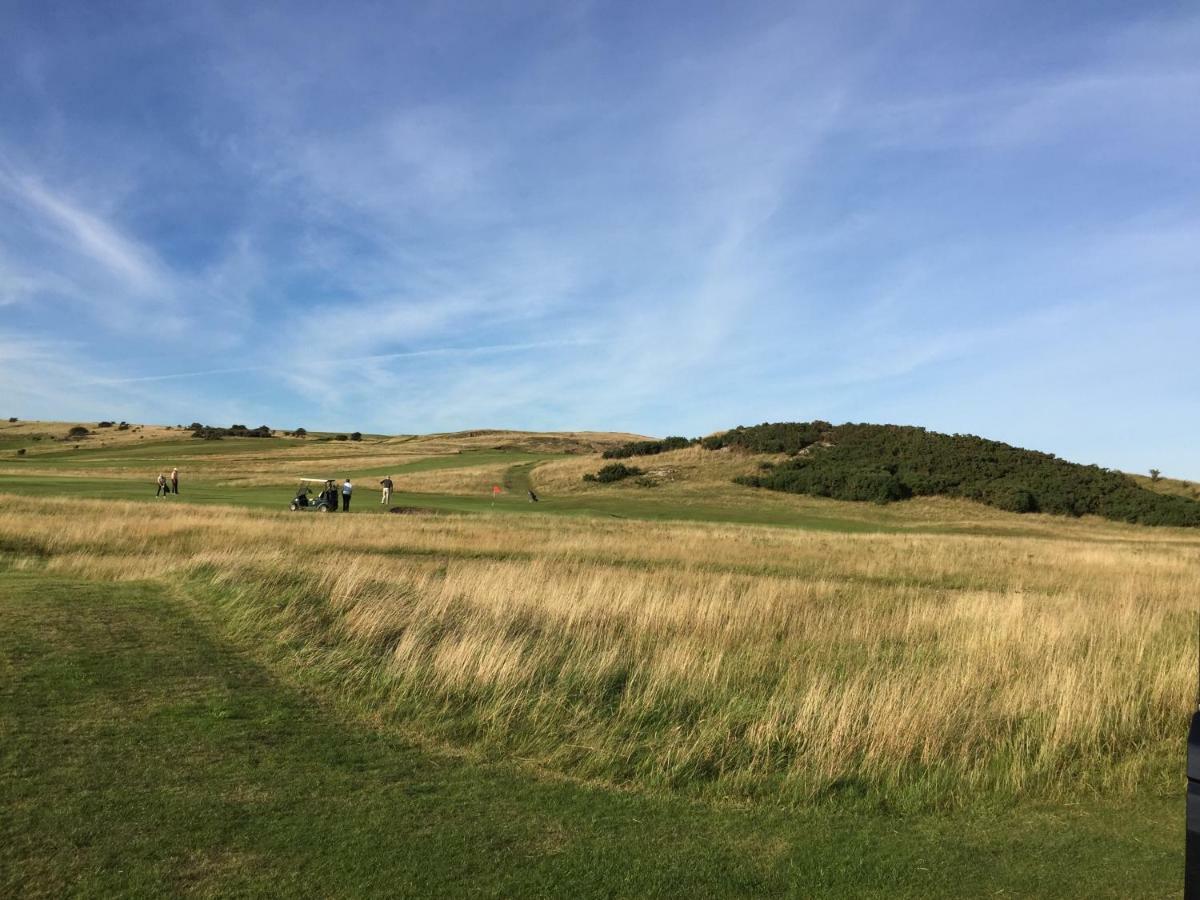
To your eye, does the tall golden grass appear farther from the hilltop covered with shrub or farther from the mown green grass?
the hilltop covered with shrub

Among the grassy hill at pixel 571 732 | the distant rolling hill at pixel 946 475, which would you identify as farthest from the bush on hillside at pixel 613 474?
the grassy hill at pixel 571 732

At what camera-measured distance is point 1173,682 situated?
35.8ft

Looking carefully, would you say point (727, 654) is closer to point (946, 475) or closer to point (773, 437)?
point (946, 475)

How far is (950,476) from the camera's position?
5769cm

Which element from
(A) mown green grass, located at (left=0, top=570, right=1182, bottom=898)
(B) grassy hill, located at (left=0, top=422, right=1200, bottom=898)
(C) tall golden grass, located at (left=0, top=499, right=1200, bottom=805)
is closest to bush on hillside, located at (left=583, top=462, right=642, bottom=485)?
(C) tall golden grass, located at (left=0, top=499, right=1200, bottom=805)

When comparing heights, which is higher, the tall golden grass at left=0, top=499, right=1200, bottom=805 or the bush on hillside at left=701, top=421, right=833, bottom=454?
the bush on hillside at left=701, top=421, right=833, bottom=454

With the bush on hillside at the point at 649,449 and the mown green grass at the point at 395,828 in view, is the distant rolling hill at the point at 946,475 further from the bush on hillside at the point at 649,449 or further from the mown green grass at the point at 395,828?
the mown green grass at the point at 395,828

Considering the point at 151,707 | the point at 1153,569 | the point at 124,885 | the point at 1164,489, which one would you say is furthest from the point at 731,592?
the point at 1164,489

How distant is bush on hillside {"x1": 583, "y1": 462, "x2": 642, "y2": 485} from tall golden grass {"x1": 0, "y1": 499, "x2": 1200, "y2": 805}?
1425 inches

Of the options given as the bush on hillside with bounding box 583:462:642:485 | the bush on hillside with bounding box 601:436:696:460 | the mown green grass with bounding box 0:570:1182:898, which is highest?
the bush on hillside with bounding box 601:436:696:460

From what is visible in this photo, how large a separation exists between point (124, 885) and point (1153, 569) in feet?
93.7

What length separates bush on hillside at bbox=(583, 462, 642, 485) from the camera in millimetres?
61406

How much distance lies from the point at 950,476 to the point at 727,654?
50.3m

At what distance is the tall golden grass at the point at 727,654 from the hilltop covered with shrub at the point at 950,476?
31155 millimetres
